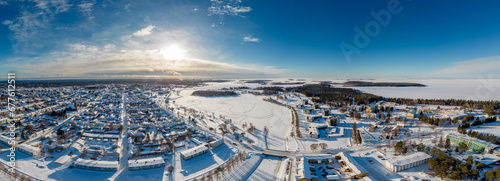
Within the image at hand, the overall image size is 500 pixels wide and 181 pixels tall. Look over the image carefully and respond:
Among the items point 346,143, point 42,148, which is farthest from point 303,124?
point 42,148

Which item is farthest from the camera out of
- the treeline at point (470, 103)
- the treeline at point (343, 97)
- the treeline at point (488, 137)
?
the treeline at point (343, 97)

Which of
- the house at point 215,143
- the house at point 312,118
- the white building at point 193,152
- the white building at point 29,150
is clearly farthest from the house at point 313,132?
the white building at point 29,150

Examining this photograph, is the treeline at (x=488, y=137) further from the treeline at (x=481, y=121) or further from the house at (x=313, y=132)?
the house at (x=313, y=132)

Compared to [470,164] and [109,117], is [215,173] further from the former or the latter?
[109,117]

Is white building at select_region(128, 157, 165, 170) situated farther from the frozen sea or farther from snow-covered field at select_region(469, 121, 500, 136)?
the frozen sea

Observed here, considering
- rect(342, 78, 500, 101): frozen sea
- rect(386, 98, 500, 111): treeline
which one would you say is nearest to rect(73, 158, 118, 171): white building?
rect(386, 98, 500, 111): treeline

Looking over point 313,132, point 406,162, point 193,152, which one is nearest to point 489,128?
point 406,162

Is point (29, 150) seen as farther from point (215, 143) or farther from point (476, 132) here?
point (476, 132)
